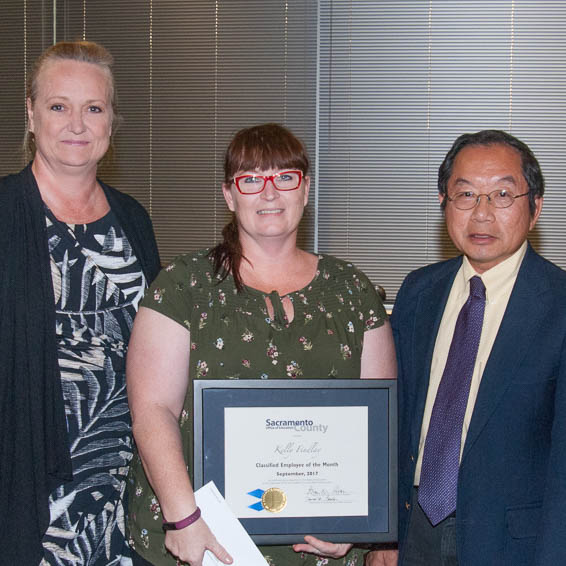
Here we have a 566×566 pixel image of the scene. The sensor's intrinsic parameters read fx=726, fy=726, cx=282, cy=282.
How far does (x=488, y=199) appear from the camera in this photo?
1.90m

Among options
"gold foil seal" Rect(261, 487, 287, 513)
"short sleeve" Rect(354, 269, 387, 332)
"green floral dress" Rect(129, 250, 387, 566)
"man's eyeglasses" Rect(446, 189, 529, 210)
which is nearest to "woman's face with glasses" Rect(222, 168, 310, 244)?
"green floral dress" Rect(129, 250, 387, 566)

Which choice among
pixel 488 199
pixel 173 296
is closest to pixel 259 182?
pixel 173 296

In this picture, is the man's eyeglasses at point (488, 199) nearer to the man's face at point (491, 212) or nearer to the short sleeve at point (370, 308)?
the man's face at point (491, 212)

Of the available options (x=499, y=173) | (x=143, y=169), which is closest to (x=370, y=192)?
(x=143, y=169)

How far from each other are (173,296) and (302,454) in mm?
504

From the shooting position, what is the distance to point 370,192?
4.47 metres

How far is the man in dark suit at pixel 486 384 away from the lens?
1.74m

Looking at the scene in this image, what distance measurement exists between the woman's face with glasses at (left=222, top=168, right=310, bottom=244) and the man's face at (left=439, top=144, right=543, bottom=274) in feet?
1.44

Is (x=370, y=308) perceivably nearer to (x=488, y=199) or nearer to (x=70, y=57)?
(x=488, y=199)

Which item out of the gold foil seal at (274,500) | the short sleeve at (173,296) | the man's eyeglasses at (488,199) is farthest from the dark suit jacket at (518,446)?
the short sleeve at (173,296)

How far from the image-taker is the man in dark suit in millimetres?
1735

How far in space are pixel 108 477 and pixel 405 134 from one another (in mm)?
3043

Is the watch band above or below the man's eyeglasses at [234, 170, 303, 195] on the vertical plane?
below

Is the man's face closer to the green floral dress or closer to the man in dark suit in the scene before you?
the man in dark suit
